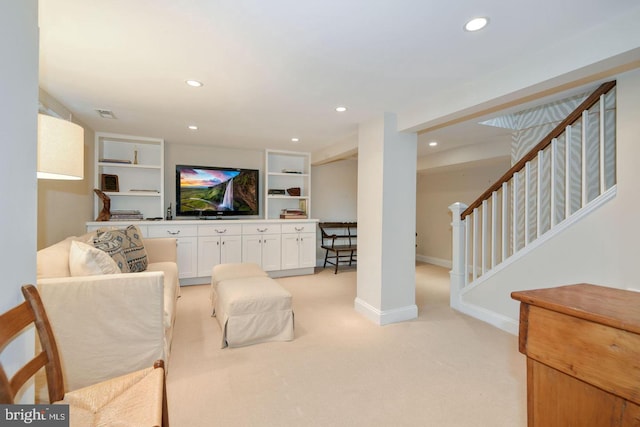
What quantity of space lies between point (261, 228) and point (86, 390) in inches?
136

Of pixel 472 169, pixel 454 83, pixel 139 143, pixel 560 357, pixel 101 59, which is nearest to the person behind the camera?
pixel 560 357

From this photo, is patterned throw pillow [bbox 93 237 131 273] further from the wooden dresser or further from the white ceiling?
the wooden dresser

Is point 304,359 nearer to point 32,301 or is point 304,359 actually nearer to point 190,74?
point 32,301

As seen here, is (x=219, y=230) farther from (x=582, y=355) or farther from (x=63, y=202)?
(x=582, y=355)

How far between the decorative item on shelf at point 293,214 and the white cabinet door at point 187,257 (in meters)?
1.44

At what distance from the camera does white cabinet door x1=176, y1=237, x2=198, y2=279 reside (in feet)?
13.5

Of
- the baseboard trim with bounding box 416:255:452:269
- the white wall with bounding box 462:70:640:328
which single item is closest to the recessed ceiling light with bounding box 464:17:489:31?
the white wall with bounding box 462:70:640:328

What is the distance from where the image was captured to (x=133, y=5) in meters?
1.41

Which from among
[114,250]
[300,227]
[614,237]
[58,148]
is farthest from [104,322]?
[614,237]

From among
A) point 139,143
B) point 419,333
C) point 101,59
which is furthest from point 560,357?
point 139,143

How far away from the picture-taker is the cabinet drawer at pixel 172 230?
13.0 ft

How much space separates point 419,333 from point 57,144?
291 centimetres

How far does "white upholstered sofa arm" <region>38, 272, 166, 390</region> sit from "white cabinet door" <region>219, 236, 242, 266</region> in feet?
8.20

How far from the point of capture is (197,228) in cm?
421
